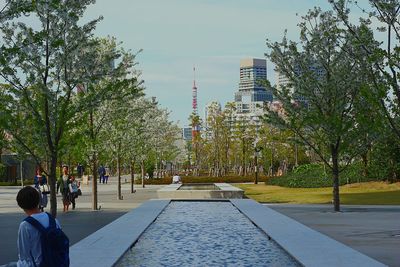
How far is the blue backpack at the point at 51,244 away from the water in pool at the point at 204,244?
17.3 ft

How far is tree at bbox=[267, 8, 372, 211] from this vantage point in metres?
22.6

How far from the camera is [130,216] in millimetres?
18672

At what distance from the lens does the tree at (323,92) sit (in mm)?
22594

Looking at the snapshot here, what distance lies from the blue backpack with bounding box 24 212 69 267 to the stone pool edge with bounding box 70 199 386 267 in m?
4.68

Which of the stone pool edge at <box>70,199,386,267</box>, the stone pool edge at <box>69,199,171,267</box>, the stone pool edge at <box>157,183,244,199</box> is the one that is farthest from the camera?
the stone pool edge at <box>157,183,244,199</box>

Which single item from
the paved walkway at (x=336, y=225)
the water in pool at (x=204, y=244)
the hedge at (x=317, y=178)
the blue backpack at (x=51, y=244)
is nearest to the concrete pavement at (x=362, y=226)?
the paved walkway at (x=336, y=225)

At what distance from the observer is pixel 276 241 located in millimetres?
12602

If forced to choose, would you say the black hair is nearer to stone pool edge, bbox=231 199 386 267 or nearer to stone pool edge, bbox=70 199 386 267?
stone pool edge, bbox=70 199 386 267

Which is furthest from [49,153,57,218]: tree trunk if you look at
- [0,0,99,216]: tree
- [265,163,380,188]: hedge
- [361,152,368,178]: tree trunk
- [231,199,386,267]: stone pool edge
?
[361,152,368,178]: tree trunk

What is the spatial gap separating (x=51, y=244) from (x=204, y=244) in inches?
312

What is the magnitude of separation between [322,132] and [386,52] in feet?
27.4

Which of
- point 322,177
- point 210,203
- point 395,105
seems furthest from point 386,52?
point 322,177

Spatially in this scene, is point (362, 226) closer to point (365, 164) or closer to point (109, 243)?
point (109, 243)

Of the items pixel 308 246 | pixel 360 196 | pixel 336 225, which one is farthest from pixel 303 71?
pixel 308 246
